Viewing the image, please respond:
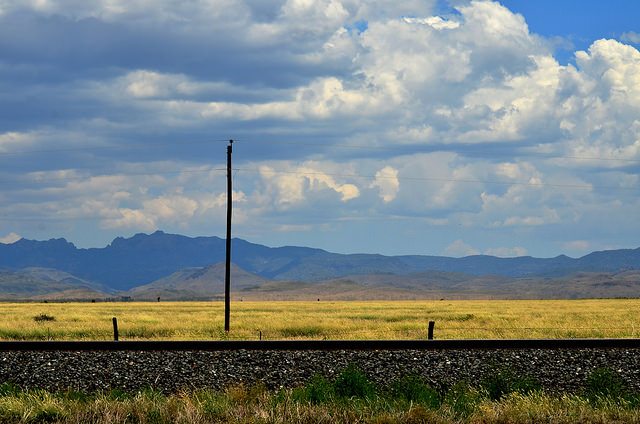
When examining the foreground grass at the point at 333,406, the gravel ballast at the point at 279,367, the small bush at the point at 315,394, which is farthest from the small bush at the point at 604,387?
the small bush at the point at 315,394

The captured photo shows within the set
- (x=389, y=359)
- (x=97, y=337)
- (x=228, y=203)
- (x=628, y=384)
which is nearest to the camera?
(x=628, y=384)

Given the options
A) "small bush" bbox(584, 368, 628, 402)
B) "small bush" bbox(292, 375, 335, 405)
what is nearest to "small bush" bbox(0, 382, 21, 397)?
"small bush" bbox(292, 375, 335, 405)

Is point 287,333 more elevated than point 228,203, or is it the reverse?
point 228,203

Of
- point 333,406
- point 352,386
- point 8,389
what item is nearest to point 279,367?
point 352,386

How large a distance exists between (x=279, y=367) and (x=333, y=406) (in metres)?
5.01

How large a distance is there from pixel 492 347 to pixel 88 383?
31.8 feet

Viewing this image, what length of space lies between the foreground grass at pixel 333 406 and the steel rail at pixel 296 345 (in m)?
3.85

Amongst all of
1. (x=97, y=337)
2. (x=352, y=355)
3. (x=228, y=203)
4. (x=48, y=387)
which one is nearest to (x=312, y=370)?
(x=352, y=355)

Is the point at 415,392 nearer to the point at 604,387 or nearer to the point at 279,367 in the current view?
the point at 604,387

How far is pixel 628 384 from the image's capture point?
807 inches

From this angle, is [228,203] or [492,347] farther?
[228,203]

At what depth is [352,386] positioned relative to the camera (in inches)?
749

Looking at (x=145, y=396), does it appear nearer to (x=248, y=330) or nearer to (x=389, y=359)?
(x=389, y=359)

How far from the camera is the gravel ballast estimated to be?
68.0 ft
